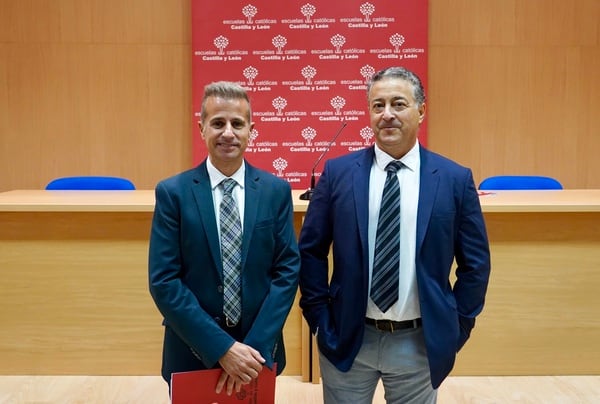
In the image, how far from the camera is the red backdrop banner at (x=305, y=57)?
16.5ft

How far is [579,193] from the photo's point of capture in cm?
351

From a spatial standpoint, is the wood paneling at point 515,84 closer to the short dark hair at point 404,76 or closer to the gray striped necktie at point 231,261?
the short dark hair at point 404,76

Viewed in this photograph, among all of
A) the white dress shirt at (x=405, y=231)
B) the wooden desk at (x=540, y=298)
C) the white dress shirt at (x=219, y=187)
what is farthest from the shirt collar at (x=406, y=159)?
the wooden desk at (x=540, y=298)

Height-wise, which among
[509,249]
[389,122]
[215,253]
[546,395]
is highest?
[389,122]

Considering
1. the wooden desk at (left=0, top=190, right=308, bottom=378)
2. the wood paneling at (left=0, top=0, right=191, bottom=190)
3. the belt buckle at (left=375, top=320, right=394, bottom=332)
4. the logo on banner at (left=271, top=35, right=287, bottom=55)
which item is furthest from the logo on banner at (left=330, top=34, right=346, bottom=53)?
the belt buckle at (left=375, top=320, right=394, bottom=332)

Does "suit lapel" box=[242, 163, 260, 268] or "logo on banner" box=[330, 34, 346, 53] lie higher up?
"logo on banner" box=[330, 34, 346, 53]

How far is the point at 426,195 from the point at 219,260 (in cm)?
56

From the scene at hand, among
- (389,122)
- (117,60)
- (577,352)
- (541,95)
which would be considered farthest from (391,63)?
(389,122)

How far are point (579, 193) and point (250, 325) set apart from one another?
257 centimetres

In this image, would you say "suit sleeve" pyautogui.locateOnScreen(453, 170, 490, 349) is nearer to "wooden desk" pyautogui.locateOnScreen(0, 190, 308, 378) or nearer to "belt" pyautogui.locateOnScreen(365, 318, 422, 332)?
"belt" pyautogui.locateOnScreen(365, 318, 422, 332)

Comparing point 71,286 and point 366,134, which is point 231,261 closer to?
point 71,286

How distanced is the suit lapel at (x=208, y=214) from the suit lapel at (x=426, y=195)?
0.51 m

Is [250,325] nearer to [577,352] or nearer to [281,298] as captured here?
[281,298]

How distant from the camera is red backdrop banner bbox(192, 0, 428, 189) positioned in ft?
16.5
